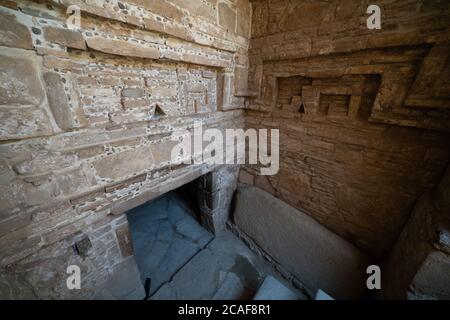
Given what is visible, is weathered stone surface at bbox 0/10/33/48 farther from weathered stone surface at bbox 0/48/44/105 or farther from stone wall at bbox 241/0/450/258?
stone wall at bbox 241/0/450/258

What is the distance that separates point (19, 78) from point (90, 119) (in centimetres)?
39

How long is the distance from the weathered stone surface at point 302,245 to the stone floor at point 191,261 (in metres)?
0.34

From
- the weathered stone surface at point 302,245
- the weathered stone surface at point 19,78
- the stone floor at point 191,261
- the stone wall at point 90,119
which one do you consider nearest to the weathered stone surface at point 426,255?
the weathered stone surface at point 302,245

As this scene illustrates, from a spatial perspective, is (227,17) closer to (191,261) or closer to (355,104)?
(355,104)

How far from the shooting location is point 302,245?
2350 mm

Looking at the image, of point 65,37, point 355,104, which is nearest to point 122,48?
point 65,37

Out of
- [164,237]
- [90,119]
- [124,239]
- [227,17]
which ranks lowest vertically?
[164,237]

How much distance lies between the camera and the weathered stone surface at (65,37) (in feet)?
3.36

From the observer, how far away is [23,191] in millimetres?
1132

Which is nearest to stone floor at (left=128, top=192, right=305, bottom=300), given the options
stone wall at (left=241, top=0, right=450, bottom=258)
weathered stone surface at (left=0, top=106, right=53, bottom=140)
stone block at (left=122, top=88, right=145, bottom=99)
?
stone wall at (left=241, top=0, right=450, bottom=258)

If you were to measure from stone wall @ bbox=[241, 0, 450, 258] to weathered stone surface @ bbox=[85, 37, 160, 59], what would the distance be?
1522 millimetres

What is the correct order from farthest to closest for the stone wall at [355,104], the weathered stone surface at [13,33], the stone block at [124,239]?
the stone block at [124,239] < the stone wall at [355,104] < the weathered stone surface at [13,33]

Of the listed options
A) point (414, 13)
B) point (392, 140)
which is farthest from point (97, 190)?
point (414, 13)

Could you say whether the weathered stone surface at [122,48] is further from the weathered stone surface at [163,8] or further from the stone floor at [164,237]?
the stone floor at [164,237]
